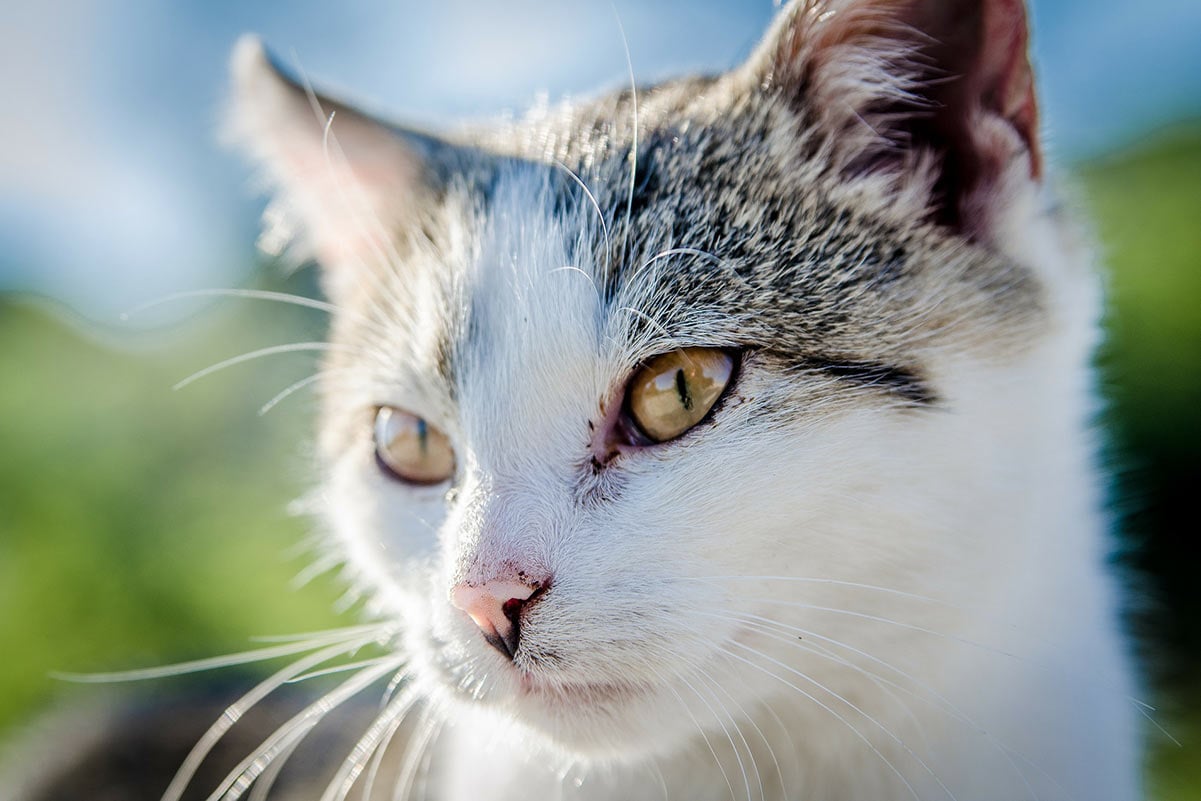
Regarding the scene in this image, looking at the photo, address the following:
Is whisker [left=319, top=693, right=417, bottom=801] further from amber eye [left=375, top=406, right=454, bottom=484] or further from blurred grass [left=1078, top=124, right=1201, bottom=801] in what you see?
blurred grass [left=1078, top=124, right=1201, bottom=801]

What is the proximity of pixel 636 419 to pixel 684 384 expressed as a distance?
0.22 feet

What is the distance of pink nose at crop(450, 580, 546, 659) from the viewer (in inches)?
33.0

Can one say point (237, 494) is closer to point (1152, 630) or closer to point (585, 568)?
point (585, 568)

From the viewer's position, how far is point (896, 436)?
910 millimetres

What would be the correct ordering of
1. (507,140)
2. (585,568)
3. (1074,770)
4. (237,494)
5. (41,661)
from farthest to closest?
(237,494) → (41,661) → (507,140) → (1074,770) → (585,568)

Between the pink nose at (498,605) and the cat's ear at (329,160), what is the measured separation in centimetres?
60

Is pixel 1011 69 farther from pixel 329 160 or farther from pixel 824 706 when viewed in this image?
pixel 329 160

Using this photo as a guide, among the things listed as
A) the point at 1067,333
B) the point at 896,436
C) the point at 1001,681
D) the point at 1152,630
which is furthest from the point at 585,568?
the point at 1152,630

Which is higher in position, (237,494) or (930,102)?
(930,102)

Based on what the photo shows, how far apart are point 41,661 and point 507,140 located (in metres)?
2.01

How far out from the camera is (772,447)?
902 mm

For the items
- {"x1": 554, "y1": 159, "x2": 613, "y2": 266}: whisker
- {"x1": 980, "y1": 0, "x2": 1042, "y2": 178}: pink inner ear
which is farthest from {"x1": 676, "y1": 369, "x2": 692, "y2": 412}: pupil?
{"x1": 980, "y1": 0, "x2": 1042, "y2": 178}: pink inner ear

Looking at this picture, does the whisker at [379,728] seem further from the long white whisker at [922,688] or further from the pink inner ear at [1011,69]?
the pink inner ear at [1011,69]

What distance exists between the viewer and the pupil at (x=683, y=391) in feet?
3.06
